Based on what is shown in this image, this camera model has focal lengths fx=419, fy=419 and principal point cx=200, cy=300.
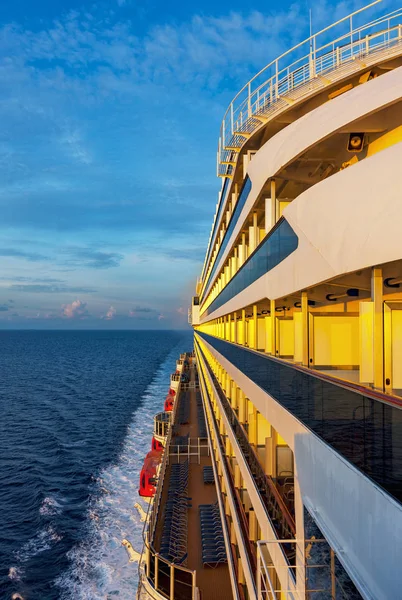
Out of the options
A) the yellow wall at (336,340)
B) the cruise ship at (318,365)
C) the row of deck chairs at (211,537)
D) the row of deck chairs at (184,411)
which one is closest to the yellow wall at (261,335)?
the cruise ship at (318,365)

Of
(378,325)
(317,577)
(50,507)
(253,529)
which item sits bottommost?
(50,507)

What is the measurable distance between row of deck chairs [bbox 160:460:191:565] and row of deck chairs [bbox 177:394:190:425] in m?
10.1

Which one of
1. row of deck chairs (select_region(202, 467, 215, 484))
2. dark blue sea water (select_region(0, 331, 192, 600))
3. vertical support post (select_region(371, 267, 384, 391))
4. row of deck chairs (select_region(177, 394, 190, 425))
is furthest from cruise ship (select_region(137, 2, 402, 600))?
row of deck chairs (select_region(177, 394, 190, 425))

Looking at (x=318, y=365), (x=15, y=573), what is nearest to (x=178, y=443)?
(x=15, y=573)

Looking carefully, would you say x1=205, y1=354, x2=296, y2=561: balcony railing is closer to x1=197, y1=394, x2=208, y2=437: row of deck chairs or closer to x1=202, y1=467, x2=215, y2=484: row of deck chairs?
x1=202, y1=467, x2=215, y2=484: row of deck chairs

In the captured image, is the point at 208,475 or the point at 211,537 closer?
the point at 211,537

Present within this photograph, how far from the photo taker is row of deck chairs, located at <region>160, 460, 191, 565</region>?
1516 centimetres

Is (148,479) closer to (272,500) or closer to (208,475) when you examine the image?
(208,475)

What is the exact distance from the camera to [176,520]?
17641 millimetres

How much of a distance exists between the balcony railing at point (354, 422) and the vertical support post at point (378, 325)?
30.1 inches

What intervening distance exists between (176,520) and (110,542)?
8948 millimetres

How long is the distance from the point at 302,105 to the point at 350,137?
406 centimetres

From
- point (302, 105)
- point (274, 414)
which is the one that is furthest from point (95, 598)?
point (302, 105)

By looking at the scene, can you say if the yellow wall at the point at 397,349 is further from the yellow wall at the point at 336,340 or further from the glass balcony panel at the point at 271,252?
the yellow wall at the point at 336,340
